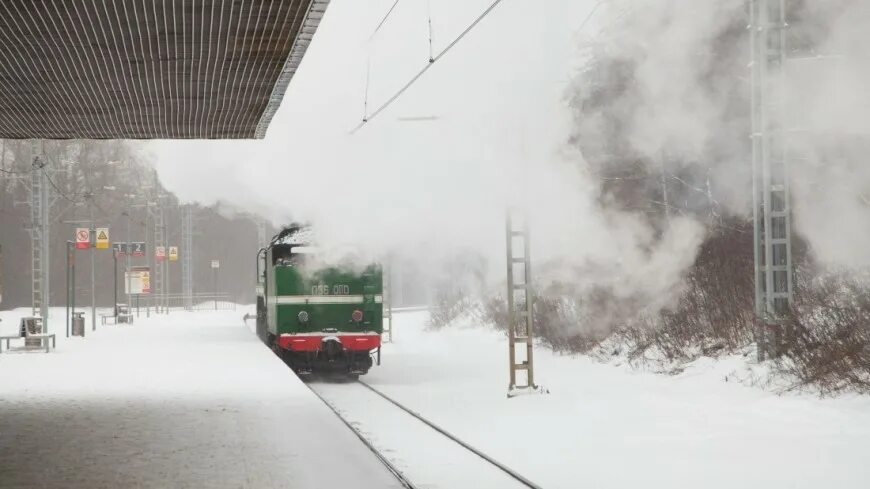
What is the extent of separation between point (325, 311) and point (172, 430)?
903cm

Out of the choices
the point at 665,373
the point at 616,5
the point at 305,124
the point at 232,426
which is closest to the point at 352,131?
the point at 305,124

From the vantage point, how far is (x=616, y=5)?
27391mm

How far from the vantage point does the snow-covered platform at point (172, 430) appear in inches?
334

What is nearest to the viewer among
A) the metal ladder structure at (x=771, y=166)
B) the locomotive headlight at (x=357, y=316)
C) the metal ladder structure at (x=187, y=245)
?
the metal ladder structure at (x=771, y=166)

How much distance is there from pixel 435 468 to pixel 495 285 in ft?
97.8

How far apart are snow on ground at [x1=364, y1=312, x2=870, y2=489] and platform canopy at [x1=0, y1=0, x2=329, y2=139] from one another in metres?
4.97

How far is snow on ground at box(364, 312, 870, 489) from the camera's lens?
9984 mm

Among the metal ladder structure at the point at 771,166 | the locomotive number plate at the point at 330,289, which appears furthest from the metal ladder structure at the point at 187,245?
the metal ladder structure at the point at 771,166

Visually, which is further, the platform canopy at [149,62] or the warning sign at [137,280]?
the warning sign at [137,280]

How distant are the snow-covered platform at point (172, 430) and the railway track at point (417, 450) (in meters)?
0.61

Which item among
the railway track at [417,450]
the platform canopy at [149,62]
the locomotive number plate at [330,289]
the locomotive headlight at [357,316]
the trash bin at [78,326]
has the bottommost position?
the railway track at [417,450]

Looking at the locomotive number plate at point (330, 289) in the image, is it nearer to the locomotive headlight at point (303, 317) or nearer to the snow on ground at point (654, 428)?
the locomotive headlight at point (303, 317)

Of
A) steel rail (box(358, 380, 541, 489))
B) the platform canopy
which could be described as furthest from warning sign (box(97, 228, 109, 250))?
steel rail (box(358, 380, 541, 489))

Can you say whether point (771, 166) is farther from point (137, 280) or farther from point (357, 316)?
point (137, 280)
